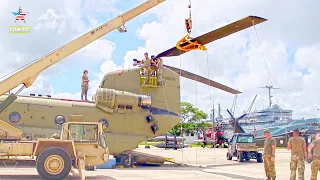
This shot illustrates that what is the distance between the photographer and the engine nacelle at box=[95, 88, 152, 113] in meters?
17.6

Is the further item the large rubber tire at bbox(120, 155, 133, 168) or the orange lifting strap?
the large rubber tire at bbox(120, 155, 133, 168)

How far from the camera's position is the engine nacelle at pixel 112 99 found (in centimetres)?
1756

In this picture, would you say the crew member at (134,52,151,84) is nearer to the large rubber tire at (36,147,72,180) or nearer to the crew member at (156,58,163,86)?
the crew member at (156,58,163,86)

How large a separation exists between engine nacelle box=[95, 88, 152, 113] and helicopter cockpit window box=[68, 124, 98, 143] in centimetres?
513

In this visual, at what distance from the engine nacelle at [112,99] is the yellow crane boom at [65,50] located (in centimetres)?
434

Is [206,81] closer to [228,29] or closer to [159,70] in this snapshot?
[159,70]

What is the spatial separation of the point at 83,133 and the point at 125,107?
5720 mm

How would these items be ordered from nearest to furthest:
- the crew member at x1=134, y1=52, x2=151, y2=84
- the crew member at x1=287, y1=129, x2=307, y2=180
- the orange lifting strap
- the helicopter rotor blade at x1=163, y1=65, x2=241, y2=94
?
the crew member at x1=287, y1=129, x2=307, y2=180, the orange lifting strap, the crew member at x1=134, y1=52, x2=151, y2=84, the helicopter rotor blade at x1=163, y1=65, x2=241, y2=94

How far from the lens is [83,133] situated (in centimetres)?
1239

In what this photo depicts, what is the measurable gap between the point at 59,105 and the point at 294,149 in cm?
1054

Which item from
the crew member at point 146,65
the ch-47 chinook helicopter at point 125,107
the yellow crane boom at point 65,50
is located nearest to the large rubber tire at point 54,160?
the yellow crane boom at point 65,50

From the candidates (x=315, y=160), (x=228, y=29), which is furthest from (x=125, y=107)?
(x=315, y=160)

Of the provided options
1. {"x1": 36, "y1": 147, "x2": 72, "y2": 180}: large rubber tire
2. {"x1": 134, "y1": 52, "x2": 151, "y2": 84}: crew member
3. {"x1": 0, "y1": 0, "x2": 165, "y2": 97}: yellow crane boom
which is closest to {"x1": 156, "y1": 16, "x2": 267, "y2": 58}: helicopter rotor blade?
{"x1": 0, "y1": 0, "x2": 165, "y2": 97}: yellow crane boom

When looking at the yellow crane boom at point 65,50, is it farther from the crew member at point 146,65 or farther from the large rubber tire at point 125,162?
the large rubber tire at point 125,162
